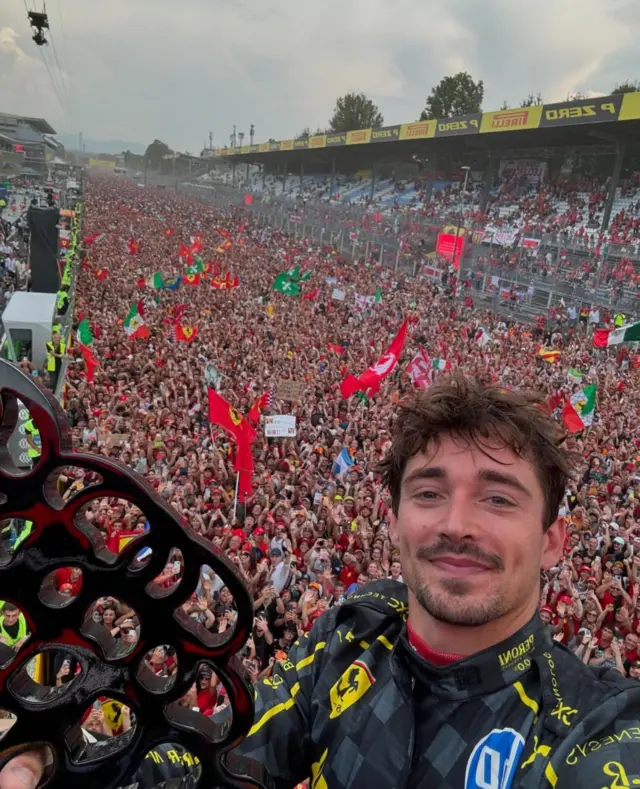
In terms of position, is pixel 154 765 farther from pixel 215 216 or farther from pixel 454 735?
pixel 215 216

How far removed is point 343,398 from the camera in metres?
12.2

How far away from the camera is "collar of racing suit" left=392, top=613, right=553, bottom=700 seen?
141 centimetres

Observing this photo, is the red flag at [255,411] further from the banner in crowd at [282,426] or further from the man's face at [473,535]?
the man's face at [473,535]

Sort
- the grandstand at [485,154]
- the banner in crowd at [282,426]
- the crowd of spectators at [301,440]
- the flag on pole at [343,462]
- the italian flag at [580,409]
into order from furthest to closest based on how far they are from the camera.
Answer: the grandstand at [485,154], the italian flag at [580,409], the banner in crowd at [282,426], the flag on pole at [343,462], the crowd of spectators at [301,440]

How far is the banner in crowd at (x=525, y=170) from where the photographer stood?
3472 centimetres

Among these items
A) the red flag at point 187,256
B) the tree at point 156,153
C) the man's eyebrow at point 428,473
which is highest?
→ the tree at point 156,153

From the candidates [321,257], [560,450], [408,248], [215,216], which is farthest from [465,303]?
[215,216]

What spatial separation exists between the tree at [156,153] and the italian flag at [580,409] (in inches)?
5786

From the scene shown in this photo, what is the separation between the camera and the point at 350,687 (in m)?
1.59

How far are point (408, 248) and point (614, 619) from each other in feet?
78.2

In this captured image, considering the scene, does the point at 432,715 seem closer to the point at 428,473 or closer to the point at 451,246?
the point at 428,473

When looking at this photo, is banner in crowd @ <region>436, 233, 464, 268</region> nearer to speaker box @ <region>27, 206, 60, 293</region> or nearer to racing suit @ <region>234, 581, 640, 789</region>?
speaker box @ <region>27, 206, 60, 293</region>

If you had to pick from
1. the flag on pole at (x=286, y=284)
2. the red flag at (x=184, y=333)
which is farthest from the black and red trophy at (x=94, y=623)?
the flag on pole at (x=286, y=284)

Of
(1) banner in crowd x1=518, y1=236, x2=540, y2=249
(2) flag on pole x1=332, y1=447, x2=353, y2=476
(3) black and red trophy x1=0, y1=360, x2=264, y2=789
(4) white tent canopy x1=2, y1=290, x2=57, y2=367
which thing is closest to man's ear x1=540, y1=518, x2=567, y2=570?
(3) black and red trophy x1=0, y1=360, x2=264, y2=789
